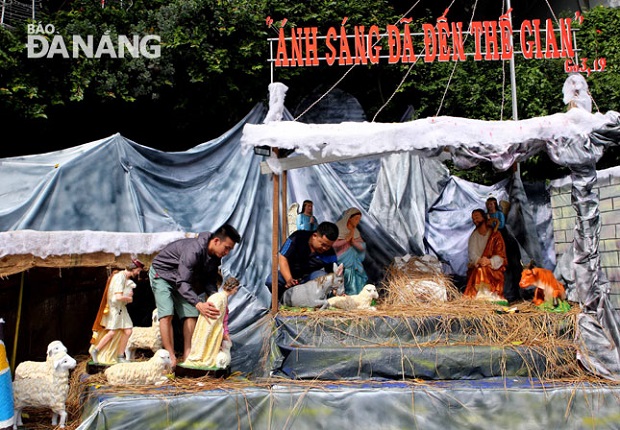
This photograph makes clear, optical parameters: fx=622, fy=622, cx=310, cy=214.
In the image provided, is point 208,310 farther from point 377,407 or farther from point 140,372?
point 377,407

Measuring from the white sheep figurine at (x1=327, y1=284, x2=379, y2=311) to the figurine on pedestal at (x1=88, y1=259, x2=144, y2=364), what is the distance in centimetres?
191

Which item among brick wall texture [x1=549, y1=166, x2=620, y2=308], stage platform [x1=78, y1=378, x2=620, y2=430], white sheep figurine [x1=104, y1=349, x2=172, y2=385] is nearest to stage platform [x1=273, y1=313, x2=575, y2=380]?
stage platform [x1=78, y1=378, x2=620, y2=430]

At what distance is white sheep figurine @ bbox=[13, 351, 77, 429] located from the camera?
16.3ft

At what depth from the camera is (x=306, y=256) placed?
660cm

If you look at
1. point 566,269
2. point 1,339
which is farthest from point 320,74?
point 1,339

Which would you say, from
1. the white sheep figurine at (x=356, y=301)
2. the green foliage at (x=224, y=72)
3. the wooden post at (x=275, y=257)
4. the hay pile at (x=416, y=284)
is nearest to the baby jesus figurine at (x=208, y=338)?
the wooden post at (x=275, y=257)

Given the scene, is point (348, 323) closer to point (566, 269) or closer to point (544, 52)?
point (566, 269)

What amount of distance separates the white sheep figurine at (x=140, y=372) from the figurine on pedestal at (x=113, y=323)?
569mm

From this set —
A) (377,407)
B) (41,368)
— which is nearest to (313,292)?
(377,407)

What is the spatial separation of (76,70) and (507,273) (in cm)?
711

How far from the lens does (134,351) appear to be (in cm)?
626
